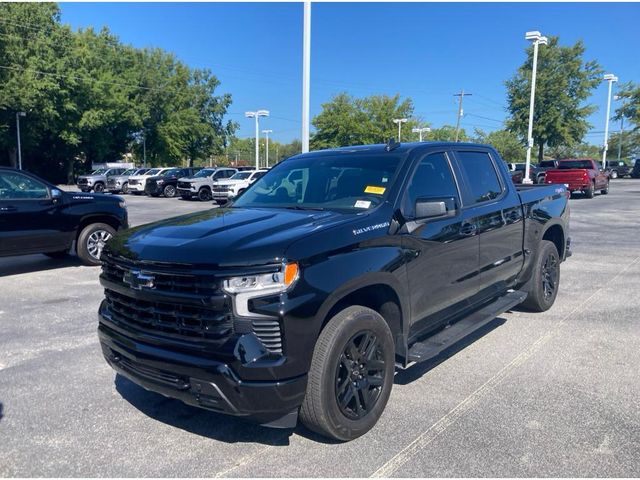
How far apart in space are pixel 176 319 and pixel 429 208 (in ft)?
5.98

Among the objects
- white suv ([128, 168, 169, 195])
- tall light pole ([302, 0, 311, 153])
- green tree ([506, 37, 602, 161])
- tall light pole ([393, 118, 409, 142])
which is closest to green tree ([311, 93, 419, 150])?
tall light pole ([393, 118, 409, 142])

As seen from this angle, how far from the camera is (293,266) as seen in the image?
284 centimetres

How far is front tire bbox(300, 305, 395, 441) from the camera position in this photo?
9.70 ft

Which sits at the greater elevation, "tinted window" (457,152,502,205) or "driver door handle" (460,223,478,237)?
"tinted window" (457,152,502,205)

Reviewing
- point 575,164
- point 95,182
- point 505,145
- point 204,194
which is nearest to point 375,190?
point 204,194

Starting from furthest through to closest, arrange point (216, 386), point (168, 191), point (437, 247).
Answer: point (168, 191) → point (437, 247) → point (216, 386)

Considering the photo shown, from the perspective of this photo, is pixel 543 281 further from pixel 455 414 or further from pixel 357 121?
pixel 357 121

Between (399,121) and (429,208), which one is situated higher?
(399,121)

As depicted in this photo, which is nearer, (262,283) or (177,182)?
(262,283)

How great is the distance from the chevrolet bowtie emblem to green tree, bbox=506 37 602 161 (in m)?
40.9

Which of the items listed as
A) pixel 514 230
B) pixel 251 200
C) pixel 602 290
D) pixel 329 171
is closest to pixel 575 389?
pixel 514 230

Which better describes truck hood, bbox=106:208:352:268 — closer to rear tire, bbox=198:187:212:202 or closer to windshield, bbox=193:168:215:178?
rear tire, bbox=198:187:212:202

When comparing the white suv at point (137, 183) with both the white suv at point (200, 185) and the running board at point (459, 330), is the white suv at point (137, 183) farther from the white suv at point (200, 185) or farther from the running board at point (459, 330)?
the running board at point (459, 330)

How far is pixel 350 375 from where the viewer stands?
321 cm
